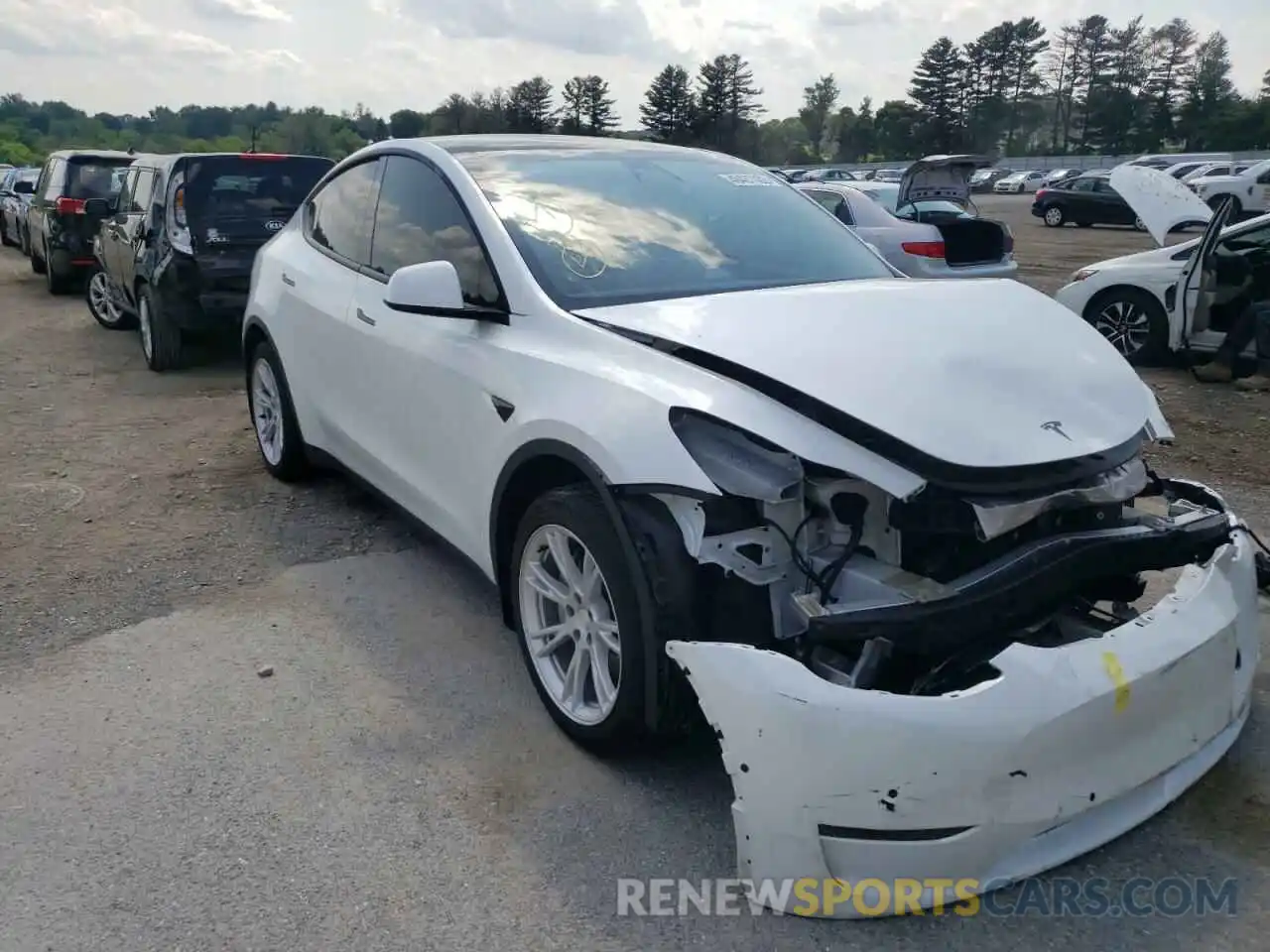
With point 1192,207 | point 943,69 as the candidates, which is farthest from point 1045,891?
point 943,69

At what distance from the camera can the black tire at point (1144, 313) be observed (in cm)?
919

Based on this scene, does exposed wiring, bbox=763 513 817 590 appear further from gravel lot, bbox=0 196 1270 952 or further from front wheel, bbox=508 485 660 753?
gravel lot, bbox=0 196 1270 952

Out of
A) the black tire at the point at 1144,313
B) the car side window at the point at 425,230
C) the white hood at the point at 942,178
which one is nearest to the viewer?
the car side window at the point at 425,230

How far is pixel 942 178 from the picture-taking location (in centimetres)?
1748

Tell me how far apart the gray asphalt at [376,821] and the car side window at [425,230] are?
1326 mm

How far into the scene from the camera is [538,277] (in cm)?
348

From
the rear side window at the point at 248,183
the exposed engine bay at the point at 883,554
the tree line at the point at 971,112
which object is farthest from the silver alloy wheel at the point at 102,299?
the tree line at the point at 971,112

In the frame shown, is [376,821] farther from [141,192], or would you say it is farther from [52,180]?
[52,180]

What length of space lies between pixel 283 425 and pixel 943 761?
4081 millimetres

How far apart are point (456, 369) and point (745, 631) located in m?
1.45

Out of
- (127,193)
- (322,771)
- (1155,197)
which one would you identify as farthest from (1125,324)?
(127,193)

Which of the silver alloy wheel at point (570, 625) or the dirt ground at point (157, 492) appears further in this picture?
the dirt ground at point (157, 492)

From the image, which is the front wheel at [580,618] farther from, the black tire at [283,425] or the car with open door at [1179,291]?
the car with open door at [1179,291]

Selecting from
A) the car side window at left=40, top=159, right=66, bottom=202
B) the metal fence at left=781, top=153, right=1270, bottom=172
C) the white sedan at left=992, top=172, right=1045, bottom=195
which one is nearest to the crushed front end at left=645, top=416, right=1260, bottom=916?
the car side window at left=40, top=159, right=66, bottom=202
